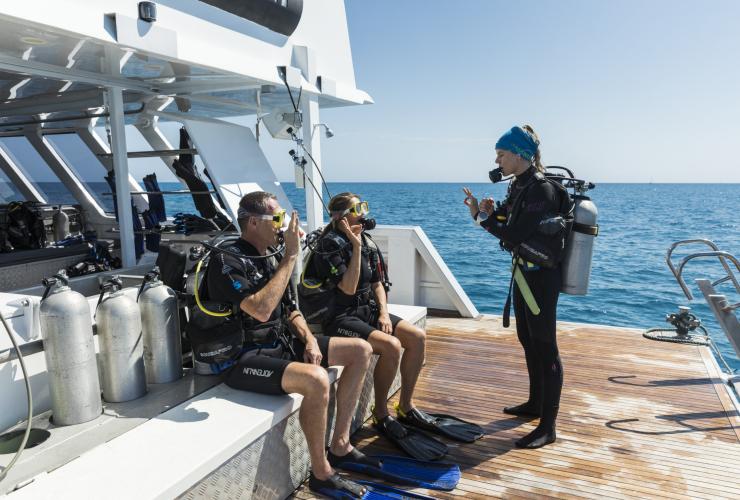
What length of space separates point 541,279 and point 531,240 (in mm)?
240

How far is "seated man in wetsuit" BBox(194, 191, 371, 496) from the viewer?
2.56 m

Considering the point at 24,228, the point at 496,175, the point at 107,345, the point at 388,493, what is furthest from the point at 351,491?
the point at 24,228

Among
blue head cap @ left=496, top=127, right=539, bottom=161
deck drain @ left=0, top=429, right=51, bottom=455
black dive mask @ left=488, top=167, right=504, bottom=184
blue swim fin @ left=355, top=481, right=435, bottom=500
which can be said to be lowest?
blue swim fin @ left=355, top=481, right=435, bottom=500

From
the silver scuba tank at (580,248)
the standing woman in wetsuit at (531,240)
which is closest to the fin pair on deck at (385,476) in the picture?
the standing woman in wetsuit at (531,240)

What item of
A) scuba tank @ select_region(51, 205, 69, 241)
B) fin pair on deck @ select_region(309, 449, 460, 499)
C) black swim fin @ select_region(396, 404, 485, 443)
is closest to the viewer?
fin pair on deck @ select_region(309, 449, 460, 499)

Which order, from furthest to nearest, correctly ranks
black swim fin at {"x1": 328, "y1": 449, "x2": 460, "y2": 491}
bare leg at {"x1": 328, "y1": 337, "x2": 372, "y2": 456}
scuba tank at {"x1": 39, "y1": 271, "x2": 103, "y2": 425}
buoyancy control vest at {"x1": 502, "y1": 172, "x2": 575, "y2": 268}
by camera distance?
1. buoyancy control vest at {"x1": 502, "y1": 172, "x2": 575, "y2": 268}
2. bare leg at {"x1": 328, "y1": 337, "x2": 372, "y2": 456}
3. black swim fin at {"x1": 328, "y1": 449, "x2": 460, "y2": 491}
4. scuba tank at {"x1": 39, "y1": 271, "x2": 103, "y2": 425}

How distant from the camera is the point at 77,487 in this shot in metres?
1.92

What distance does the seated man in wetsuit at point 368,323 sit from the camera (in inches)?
125

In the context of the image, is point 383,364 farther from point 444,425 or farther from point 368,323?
point 444,425

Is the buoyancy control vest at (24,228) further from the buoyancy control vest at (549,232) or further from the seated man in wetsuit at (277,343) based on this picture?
the buoyancy control vest at (549,232)

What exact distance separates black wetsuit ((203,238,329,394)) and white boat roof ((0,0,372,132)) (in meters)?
1.41

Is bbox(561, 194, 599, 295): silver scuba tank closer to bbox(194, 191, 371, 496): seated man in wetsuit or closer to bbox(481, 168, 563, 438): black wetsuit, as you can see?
bbox(481, 168, 563, 438): black wetsuit

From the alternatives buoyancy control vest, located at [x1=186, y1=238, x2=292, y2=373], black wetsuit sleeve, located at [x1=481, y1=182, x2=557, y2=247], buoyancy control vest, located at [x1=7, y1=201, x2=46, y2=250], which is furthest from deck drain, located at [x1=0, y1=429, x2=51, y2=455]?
buoyancy control vest, located at [x1=7, y1=201, x2=46, y2=250]

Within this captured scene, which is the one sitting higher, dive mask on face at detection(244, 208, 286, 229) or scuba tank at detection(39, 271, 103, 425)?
dive mask on face at detection(244, 208, 286, 229)
